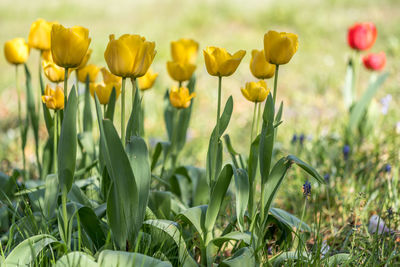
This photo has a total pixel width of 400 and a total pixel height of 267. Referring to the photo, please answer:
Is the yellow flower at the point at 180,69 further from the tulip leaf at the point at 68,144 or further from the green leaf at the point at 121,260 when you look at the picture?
the green leaf at the point at 121,260

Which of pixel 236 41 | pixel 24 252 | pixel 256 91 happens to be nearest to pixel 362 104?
pixel 256 91

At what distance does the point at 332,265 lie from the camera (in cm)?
133

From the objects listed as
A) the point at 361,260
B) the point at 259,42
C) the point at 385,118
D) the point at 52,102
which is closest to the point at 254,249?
the point at 361,260

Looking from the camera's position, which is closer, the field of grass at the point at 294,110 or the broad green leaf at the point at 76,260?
the broad green leaf at the point at 76,260

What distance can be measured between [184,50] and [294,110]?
2298 mm

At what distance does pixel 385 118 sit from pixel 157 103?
2008 millimetres

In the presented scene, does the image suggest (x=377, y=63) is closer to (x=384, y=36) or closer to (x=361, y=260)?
(x=361, y=260)

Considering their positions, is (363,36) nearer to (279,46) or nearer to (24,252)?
(279,46)

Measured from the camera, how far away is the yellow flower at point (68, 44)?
1.17 metres

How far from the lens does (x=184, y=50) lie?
182 centimetres

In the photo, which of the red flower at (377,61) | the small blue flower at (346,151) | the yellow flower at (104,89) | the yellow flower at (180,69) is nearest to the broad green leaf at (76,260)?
the yellow flower at (104,89)

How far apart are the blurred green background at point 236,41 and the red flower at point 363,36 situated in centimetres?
51

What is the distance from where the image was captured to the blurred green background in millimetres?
3670

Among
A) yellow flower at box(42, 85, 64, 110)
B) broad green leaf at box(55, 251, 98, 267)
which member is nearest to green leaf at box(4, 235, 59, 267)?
broad green leaf at box(55, 251, 98, 267)
